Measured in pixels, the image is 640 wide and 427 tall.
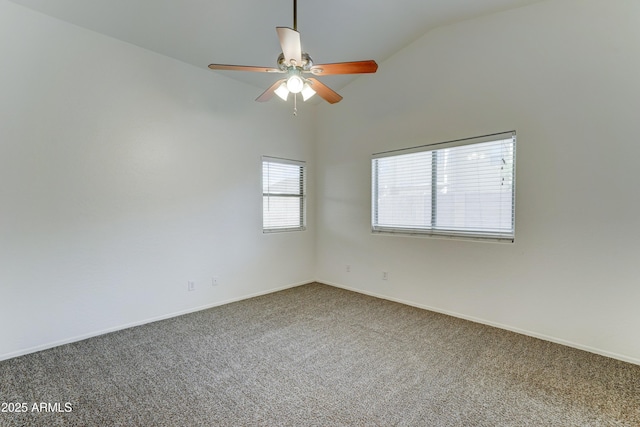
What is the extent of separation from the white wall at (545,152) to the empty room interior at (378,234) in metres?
0.02

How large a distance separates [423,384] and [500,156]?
8.12ft

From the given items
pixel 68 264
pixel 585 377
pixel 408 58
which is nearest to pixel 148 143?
pixel 68 264

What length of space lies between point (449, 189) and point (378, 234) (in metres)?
1.17

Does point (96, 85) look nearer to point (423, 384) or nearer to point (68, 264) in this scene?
point (68, 264)

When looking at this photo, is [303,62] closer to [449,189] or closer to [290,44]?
[290,44]

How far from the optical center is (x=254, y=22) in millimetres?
3066

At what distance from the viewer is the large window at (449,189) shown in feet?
10.6

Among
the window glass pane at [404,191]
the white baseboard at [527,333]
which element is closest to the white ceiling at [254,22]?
the window glass pane at [404,191]

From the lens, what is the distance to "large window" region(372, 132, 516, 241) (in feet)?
10.6

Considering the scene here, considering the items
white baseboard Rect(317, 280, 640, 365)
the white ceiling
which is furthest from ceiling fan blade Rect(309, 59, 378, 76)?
white baseboard Rect(317, 280, 640, 365)

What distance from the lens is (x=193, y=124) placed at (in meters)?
3.71

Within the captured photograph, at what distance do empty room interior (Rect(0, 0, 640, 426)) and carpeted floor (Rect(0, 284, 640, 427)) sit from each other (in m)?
0.02

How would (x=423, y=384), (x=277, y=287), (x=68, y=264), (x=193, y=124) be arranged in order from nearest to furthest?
1. (x=423, y=384)
2. (x=68, y=264)
3. (x=193, y=124)
4. (x=277, y=287)

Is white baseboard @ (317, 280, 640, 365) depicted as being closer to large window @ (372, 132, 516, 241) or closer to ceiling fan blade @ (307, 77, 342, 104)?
large window @ (372, 132, 516, 241)
